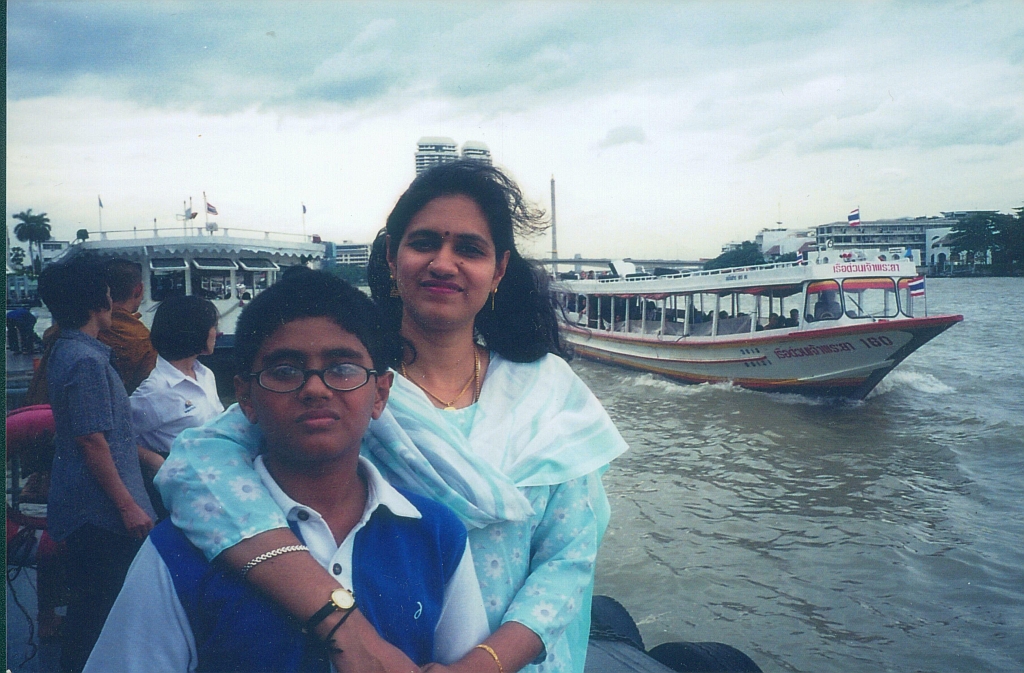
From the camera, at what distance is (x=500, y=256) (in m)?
1.52

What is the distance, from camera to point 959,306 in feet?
95.0

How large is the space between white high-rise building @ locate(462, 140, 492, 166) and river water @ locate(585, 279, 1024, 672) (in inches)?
168

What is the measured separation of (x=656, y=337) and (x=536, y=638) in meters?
14.7

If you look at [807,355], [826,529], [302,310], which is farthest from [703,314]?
[302,310]

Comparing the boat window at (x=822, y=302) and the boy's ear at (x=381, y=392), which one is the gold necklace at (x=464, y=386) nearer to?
the boy's ear at (x=381, y=392)

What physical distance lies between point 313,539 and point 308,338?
0.35 m

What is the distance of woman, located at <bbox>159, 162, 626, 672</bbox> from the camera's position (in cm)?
109

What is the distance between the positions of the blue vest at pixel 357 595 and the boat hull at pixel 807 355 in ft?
32.4

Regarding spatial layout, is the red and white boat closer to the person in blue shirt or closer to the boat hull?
the boat hull

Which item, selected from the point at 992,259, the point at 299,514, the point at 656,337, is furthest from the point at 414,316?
the point at 656,337

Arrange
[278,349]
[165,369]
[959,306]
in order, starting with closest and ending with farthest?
[278,349]
[165,369]
[959,306]

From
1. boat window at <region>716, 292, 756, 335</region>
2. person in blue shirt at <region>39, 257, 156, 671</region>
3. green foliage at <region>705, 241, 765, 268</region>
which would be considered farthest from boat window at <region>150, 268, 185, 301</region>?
boat window at <region>716, 292, 756, 335</region>

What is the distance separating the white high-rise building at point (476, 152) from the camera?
5.13 feet

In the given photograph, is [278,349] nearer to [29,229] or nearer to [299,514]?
[299,514]
